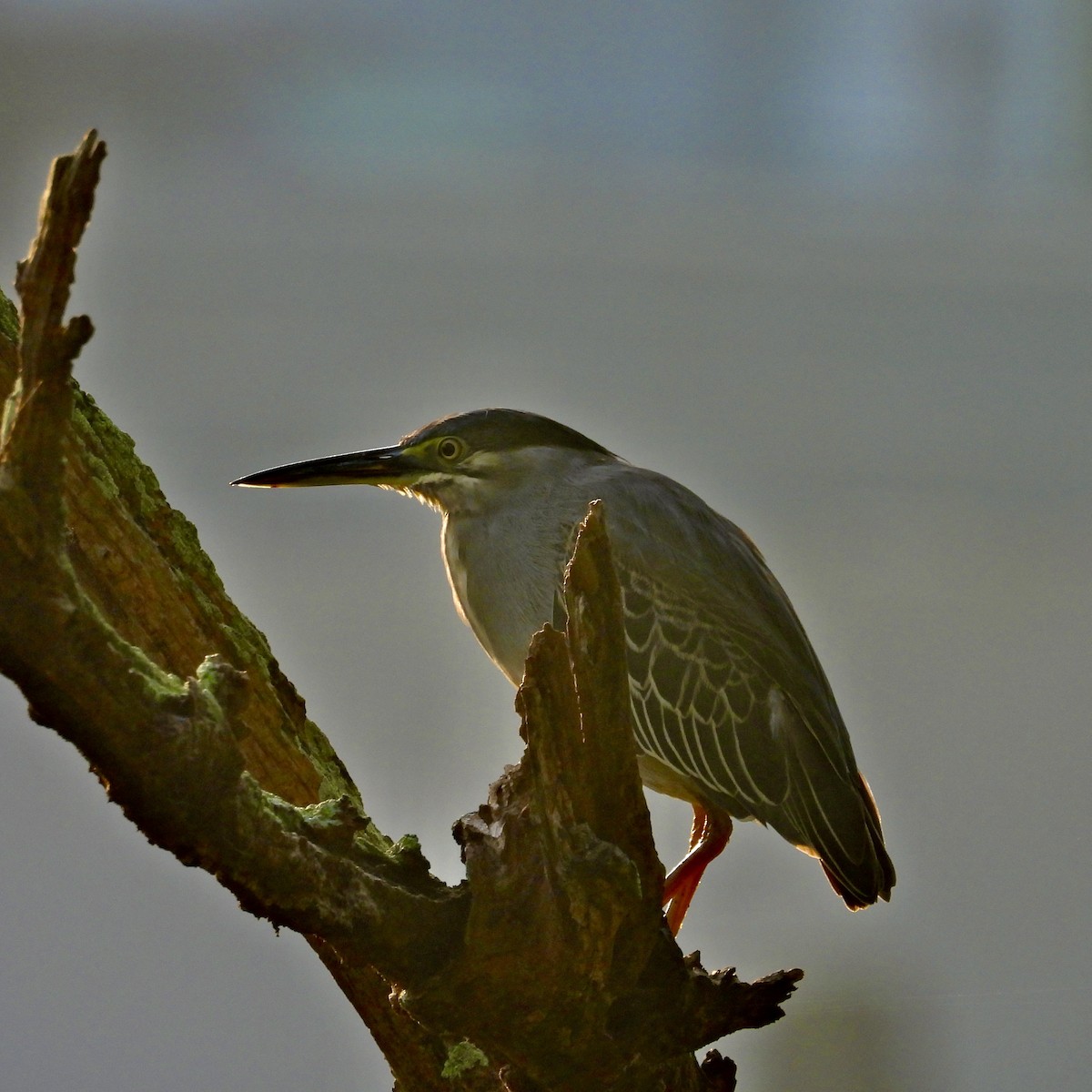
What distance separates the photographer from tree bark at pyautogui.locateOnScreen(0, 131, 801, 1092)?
771mm

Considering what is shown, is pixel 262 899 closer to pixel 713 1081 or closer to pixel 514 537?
pixel 713 1081

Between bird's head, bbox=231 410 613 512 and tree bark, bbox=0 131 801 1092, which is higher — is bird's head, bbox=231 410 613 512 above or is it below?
above

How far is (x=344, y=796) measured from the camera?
1.07 metres

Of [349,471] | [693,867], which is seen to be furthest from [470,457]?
[693,867]

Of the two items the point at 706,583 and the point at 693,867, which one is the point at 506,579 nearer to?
the point at 706,583

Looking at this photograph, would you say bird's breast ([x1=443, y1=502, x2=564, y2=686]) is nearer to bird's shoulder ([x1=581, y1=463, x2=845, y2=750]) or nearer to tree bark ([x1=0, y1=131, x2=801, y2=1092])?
bird's shoulder ([x1=581, y1=463, x2=845, y2=750])

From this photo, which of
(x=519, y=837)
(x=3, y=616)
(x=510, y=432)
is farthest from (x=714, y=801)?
(x=3, y=616)

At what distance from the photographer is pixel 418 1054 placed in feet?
4.21

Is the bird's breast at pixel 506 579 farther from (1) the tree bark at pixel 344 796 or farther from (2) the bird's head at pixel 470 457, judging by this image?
(1) the tree bark at pixel 344 796

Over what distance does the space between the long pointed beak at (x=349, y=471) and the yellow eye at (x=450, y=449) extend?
3 cm

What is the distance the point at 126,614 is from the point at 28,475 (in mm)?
525

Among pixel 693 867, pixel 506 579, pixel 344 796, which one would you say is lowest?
pixel 344 796

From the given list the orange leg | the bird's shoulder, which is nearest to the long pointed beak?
the bird's shoulder

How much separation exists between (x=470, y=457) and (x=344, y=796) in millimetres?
723
